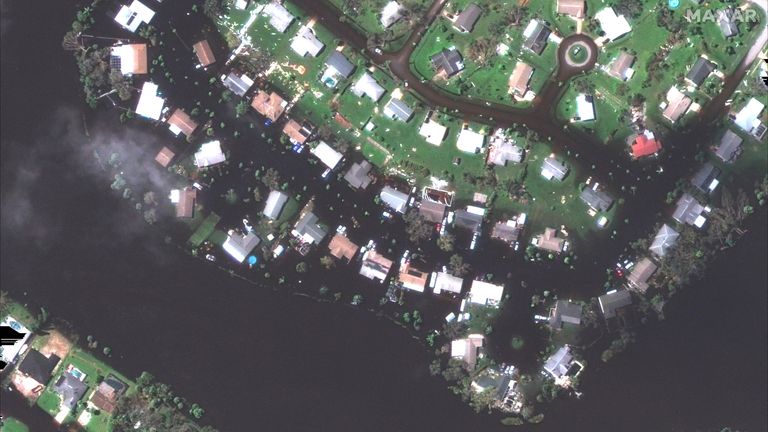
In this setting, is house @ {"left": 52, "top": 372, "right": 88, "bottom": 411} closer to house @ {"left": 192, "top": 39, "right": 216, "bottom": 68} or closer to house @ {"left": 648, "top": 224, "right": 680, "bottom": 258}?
house @ {"left": 192, "top": 39, "right": 216, "bottom": 68}

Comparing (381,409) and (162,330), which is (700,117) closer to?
(381,409)

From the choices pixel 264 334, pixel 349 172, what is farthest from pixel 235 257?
pixel 349 172

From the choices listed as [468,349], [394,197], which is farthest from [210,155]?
[468,349]

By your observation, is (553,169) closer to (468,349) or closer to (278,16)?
(468,349)

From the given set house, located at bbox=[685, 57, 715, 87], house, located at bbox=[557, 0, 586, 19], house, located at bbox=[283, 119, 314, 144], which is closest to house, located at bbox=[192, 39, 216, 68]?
house, located at bbox=[283, 119, 314, 144]

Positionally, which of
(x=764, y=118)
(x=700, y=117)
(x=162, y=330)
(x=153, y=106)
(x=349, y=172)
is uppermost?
(x=764, y=118)
